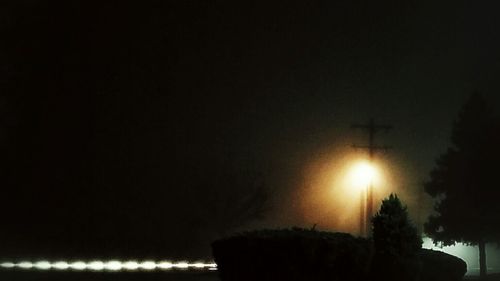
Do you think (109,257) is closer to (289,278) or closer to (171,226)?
(171,226)

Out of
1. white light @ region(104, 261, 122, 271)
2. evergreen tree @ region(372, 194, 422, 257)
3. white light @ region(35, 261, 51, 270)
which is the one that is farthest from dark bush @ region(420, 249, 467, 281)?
white light @ region(35, 261, 51, 270)

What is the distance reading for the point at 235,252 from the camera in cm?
1784

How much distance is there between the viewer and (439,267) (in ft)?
70.2

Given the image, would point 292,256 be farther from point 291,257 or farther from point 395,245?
point 395,245

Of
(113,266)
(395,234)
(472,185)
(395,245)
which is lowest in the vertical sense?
(113,266)

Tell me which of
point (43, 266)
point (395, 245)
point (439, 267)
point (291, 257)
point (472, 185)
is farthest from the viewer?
point (472, 185)

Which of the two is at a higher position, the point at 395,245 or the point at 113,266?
the point at 395,245

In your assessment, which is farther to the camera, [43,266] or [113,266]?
[113,266]

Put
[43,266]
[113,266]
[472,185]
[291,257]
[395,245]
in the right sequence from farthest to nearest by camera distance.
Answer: [472,185] < [113,266] < [43,266] < [395,245] < [291,257]

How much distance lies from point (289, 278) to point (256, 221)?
3438 cm

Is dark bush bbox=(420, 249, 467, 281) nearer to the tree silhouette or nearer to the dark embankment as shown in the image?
the dark embankment

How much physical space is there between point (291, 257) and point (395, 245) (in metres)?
3.38

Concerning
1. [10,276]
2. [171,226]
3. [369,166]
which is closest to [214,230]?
[171,226]

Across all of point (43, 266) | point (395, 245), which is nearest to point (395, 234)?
point (395, 245)
